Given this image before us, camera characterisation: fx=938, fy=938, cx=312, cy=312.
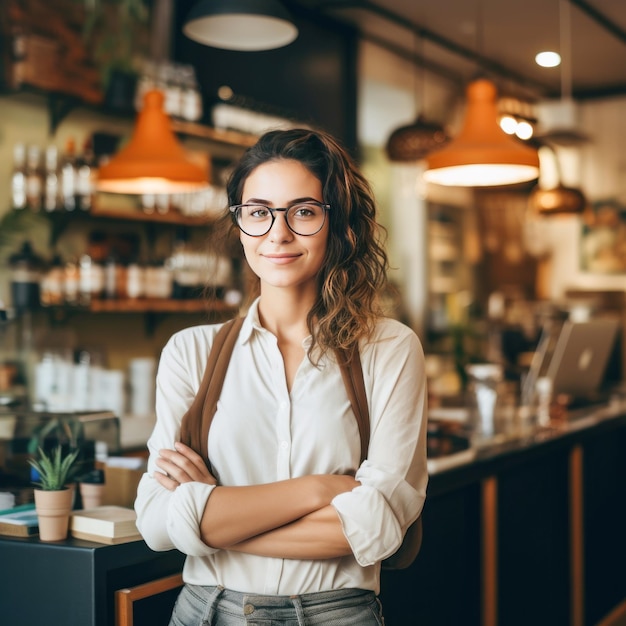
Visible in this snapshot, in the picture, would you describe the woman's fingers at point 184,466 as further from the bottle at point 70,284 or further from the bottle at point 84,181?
the bottle at point 84,181

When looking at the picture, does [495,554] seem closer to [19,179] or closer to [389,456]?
[389,456]

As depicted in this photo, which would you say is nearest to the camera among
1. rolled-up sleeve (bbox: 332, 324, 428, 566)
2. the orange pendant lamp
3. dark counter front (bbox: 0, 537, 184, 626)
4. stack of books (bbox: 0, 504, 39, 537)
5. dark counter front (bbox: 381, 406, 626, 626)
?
rolled-up sleeve (bbox: 332, 324, 428, 566)

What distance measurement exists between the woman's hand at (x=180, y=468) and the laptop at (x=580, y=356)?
294cm

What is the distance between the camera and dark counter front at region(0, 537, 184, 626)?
6.14 feet

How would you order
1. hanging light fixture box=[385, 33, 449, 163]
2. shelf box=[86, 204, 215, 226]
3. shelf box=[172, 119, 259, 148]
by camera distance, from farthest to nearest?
shelf box=[172, 119, 259, 148]
hanging light fixture box=[385, 33, 449, 163]
shelf box=[86, 204, 215, 226]

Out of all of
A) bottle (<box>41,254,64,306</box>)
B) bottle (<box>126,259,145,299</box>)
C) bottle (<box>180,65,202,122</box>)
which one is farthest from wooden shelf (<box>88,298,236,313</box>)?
bottle (<box>180,65,202,122</box>)

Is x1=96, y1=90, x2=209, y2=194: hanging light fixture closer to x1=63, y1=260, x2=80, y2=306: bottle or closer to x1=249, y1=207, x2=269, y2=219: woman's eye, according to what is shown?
x1=63, y1=260, x2=80, y2=306: bottle

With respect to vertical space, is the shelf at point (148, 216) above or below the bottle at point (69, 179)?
below

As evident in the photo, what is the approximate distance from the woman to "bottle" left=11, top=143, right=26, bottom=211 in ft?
8.99

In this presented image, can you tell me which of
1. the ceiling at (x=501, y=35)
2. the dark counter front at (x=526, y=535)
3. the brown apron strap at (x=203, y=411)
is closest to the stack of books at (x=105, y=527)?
the brown apron strap at (x=203, y=411)

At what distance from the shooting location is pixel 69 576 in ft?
6.23

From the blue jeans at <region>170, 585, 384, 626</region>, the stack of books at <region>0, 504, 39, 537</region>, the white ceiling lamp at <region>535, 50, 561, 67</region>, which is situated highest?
the white ceiling lamp at <region>535, 50, 561, 67</region>

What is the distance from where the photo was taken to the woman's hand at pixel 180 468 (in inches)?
66.0

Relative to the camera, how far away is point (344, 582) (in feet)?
5.47
